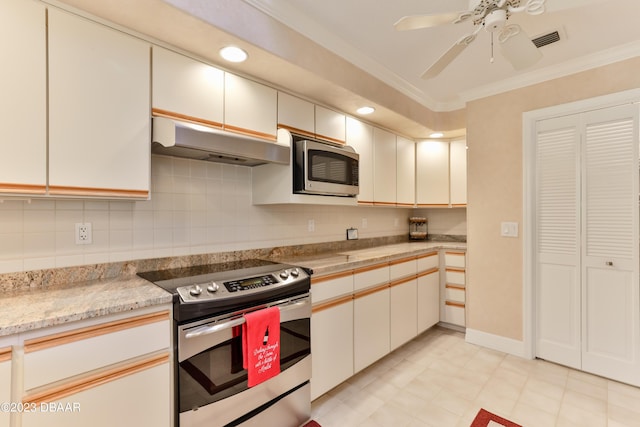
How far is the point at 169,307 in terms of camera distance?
134 centimetres

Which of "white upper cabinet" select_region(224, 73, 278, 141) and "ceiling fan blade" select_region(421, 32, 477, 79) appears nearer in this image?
"ceiling fan blade" select_region(421, 32, 477, 79)

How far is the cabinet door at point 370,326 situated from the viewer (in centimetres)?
225

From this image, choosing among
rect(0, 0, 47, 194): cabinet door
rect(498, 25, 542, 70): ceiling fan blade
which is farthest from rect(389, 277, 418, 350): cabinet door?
rect(0, 0, 47, 194): cabinet door

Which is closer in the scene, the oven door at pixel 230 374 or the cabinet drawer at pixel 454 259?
the oven door at pixel 230 374

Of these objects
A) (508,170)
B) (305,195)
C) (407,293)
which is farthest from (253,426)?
(508,170)

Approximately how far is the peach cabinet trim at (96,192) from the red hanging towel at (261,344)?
32.3 inches

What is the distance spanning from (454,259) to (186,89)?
290 cm

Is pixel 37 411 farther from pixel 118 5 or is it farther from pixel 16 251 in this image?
pixel 118 5

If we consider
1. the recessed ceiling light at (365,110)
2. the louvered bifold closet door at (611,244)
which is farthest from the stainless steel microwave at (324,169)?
the louvered bifold closet door at (611,244)

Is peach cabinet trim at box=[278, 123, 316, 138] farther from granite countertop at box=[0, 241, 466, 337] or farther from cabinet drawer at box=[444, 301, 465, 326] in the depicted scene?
cabinet drawer at box=[444, 301, 465, 326]

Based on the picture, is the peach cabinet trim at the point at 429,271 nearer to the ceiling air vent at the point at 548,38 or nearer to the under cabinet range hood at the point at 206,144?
the under cabinet range hood at the point at 206,144

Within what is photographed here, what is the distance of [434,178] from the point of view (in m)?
3.66

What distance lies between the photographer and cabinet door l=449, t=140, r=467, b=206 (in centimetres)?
359

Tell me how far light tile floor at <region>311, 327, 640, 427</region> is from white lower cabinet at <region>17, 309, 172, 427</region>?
1072 mm
